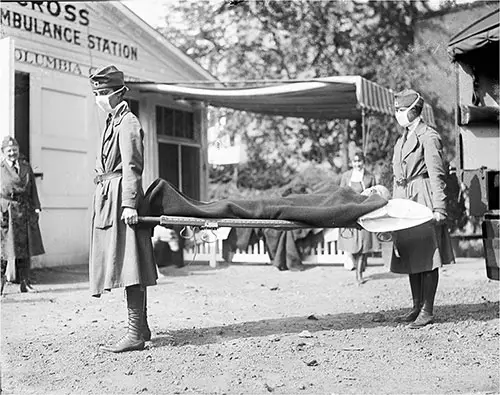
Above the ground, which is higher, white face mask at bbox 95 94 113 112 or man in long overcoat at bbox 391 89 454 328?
white face mask at bbox 95 94 113 112

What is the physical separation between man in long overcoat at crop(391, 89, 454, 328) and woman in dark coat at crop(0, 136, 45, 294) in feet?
15.8

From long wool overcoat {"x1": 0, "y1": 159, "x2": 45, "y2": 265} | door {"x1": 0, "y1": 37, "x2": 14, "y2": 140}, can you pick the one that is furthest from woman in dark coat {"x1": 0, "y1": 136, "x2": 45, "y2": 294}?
door {"x1": 0, "y1": 37, "x2": 14, "y2": 140}

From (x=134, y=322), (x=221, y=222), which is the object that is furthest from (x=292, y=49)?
(x=134, y=322)

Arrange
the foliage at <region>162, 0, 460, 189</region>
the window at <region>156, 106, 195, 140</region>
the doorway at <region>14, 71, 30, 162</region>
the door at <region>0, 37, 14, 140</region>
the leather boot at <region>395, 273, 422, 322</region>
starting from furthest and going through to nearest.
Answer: the foliage at <region>162, 0, 460, 189</region>, the window at <region>156, 106, 195, 140</region>, the doorway at <region>14, 71, 30, 162</region>, the door at <region>0, 37, 14, 140</region>, the leather boot at <region>395, 273, 422, 322</region>

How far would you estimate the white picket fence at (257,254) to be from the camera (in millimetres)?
11664

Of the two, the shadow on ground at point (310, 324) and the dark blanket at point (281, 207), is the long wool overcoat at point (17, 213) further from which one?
the dark blanket at point (281, 207)

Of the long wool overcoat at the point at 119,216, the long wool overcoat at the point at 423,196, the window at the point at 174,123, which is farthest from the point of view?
the window at the point at 174,123

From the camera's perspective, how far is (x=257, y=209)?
5305 millimetres

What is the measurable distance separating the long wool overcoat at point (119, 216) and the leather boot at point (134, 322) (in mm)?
137

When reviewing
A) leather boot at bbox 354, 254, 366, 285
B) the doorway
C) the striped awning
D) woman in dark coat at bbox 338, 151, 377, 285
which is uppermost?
the striped awning

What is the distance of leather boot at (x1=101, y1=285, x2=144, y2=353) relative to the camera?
500 centimetres

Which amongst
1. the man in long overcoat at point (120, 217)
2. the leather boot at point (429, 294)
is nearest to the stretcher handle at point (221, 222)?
the man in long overcoat at point (120, 217)

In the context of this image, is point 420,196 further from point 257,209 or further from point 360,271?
→ point 360,271

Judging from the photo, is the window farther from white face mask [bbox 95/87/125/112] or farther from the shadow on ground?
white face mask [bbox 95/87/125/112]
